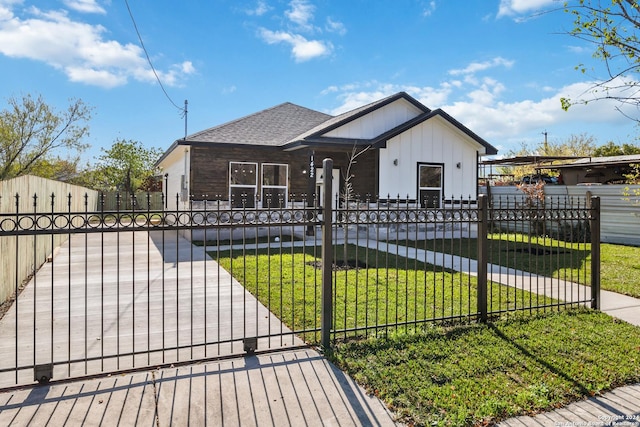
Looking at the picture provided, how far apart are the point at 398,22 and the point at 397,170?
5754 mm

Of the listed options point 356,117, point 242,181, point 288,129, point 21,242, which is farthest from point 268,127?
point 21,242

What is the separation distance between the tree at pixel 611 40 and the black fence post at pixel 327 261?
2.99 meters

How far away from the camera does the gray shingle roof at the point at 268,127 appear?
1474 centimetres

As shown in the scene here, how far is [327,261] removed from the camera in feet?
14.1

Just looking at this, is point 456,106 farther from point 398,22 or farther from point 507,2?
point 507,2

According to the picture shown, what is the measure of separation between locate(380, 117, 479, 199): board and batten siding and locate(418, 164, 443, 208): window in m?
0.20

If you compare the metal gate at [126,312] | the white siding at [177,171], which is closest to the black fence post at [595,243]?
the metal gate at [126,312]

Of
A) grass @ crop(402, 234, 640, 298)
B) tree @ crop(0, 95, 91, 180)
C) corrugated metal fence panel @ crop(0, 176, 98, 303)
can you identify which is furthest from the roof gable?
tree @ crop(0, 95, 91, 180)

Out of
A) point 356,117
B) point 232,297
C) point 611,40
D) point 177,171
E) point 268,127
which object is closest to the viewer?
point 611,40

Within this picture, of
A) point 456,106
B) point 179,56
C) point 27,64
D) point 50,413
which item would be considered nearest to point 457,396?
point 50,413

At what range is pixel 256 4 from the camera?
1120 cm

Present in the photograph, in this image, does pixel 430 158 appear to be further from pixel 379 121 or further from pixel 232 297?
pixel 232 297

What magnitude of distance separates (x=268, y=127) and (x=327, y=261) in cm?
1349

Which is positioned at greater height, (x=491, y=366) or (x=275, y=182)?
(x=275, y=182)
